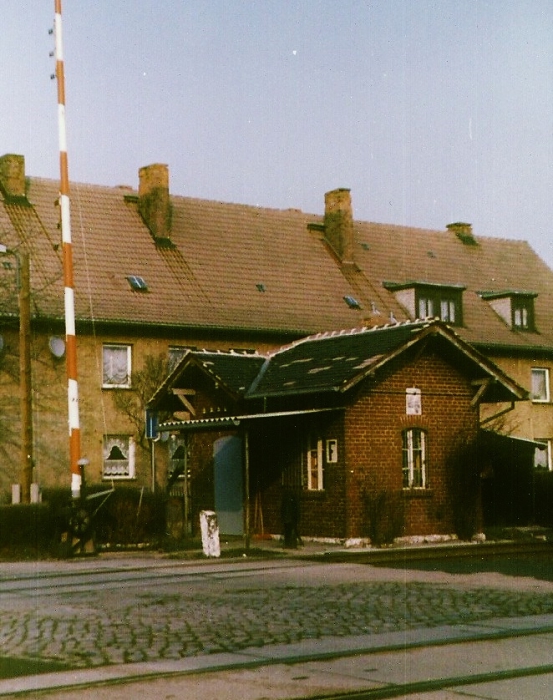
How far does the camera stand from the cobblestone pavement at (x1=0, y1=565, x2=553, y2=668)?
35.6 ft

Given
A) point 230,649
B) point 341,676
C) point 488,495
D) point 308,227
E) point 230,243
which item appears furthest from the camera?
point 308,227

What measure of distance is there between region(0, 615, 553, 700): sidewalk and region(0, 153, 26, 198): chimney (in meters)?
31.3

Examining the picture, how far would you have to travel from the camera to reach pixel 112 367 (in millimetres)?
37812

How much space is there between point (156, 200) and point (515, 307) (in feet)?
52.2

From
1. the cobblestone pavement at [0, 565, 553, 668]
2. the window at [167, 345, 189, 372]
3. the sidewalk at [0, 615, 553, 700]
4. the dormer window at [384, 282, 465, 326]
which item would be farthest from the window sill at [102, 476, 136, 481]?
the sidewalk at [0, 615, 553, 700]

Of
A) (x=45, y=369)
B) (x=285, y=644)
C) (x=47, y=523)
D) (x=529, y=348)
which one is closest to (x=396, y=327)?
(x=47, y=523)

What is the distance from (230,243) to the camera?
44312 millimetres

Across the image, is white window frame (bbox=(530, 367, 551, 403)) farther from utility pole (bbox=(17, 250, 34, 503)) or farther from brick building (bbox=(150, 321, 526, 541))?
utility pole (bbox=(17, 250, 34, 503))

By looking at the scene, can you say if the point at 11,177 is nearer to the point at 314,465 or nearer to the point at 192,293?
the point at 192,293

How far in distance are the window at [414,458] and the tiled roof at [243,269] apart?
23.8 ft

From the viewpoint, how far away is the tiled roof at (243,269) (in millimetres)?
38250

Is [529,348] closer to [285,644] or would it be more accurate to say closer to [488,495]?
[488,495]

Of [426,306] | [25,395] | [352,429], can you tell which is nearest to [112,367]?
[25,395]

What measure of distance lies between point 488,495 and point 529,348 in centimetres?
1692
